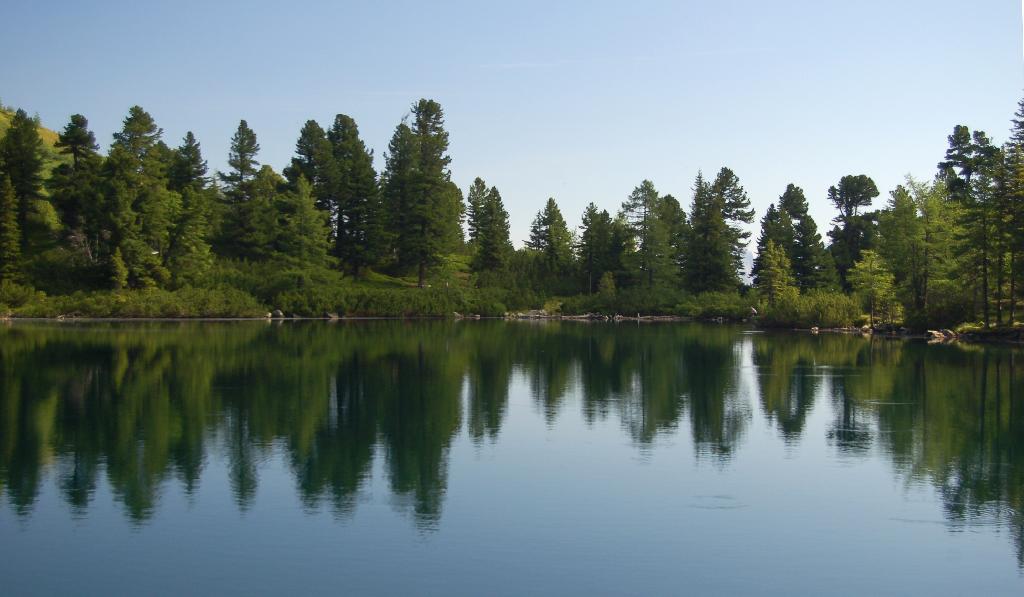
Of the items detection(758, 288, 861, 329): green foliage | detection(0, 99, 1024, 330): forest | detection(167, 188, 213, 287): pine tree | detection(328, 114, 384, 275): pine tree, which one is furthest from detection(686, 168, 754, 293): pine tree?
detection(167, 188, 213, 287): pine tree

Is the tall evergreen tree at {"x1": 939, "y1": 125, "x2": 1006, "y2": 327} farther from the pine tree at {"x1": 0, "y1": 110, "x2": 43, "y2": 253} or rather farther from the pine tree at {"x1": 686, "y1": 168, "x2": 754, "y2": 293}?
the pine tree at {"x1": 0, "y1": 110, "x2": 43, "y2": 253}

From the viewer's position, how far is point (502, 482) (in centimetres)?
1531

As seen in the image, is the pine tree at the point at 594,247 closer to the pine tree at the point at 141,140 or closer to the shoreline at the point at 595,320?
the shoreline at the point at 595,320

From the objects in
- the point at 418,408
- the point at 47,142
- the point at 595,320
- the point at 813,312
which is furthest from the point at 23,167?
the point at 813,312

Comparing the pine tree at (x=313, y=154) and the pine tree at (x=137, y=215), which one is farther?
the pine tree at (x=313, y=154)

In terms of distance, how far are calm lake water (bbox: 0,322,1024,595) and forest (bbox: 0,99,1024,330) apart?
104ft

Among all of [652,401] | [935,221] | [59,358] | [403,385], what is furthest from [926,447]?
[935,221]

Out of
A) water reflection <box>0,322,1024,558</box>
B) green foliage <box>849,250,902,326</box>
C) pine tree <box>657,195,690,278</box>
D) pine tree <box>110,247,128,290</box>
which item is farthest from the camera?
pine tree <box>657,195,690,278</box>

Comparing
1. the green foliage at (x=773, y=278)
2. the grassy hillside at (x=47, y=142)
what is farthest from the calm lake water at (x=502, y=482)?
the grassy hillside at (x=47, y=142)

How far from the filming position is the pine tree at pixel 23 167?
2800 inches

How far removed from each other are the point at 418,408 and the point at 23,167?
204ft

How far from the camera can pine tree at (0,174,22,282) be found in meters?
65.0

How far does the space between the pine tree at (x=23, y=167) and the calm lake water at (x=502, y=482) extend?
46.7 m

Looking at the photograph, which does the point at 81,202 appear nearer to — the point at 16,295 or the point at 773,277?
the point at 16,295
